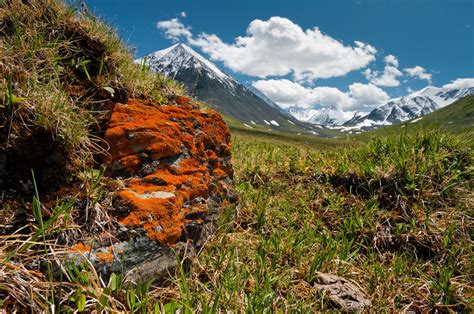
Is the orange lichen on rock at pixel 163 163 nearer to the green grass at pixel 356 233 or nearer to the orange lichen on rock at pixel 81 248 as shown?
the orange lichen on rock at pixel 81 248

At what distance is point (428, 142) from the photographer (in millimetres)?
5836

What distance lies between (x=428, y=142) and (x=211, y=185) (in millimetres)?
4434

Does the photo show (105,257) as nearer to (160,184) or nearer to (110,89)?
(160,184)

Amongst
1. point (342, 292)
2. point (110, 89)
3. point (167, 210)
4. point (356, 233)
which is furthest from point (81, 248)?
point (356, 233)

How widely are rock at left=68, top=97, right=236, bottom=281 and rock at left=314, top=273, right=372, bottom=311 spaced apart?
1528mm

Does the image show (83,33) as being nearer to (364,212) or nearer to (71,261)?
(71,261)

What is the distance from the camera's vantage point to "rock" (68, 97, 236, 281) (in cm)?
289

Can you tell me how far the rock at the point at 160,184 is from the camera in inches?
114

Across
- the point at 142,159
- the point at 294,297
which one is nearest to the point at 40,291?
the point at 142,159

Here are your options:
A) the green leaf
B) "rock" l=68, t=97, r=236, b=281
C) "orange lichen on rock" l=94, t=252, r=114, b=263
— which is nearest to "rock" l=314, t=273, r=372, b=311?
"rock" l=68, t=97, r=236, b=281

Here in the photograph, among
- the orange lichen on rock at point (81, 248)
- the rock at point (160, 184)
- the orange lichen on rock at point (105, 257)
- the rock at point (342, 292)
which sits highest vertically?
the rock at point (160, 184)

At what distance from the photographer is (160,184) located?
3604 millimetres

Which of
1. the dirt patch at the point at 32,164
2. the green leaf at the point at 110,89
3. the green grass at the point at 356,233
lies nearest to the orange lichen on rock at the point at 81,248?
the dirt patch at the point at 32,164

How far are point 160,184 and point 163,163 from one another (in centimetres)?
36
